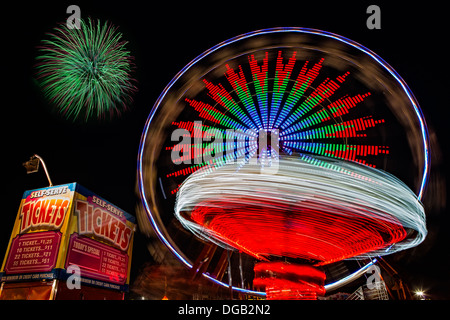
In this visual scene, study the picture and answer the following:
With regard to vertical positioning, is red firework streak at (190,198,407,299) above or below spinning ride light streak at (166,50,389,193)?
below

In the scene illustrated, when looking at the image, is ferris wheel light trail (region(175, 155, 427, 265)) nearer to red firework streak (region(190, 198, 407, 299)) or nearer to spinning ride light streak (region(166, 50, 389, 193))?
red firework streak (region(190, 198, 407, 299))

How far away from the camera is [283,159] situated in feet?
18.1

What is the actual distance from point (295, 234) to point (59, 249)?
644 cm

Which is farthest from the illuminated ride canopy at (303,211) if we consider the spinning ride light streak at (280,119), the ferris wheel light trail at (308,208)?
the spinning ride light streak at (280,119)

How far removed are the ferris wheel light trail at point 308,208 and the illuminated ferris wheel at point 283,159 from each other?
0.02 m

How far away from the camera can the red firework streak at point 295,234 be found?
4805mm

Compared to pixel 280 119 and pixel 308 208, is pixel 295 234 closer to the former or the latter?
pixel 308 208

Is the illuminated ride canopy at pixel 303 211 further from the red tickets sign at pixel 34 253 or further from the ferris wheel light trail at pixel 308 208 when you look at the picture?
the red tickets sign at pixel 34 253

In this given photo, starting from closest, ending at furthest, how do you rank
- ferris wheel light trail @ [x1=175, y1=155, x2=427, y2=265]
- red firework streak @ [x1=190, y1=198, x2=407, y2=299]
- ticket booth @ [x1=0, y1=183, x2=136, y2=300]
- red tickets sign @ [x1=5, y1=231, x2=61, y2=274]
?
ferris wheel light trail @ [x1=175, y1=155, x2=427, y2=265] < red firework streak @ [x1=190, y1=198, x2=407, y2=299] < ticket booth @ [x1=0, y1=183, x2=136, y2=300] < red tickets sign @ [x1=5, y1=231, x2=61, y2=274]

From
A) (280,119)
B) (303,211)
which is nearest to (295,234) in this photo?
(303,211)

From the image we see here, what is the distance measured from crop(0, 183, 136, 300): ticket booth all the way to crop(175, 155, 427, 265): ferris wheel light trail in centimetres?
452

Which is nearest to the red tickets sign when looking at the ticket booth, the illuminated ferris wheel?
the ticket booth

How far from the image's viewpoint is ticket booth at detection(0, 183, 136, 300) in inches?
325
